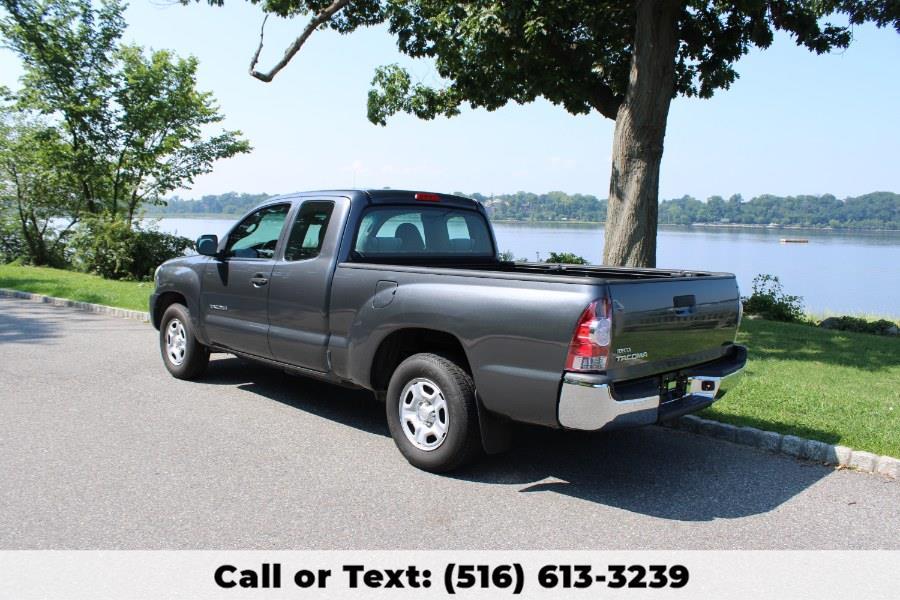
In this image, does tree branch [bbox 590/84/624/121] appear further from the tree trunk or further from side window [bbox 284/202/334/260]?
side window [bbox 284/202/334/260]

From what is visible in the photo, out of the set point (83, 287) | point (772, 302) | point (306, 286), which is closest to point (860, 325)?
point (772, 302)

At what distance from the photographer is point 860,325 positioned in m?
14.1

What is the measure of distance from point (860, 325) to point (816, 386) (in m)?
7.68

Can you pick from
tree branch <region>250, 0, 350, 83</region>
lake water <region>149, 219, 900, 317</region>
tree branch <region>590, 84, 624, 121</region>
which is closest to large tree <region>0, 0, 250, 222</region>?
lake water <region>149, 219, 900, 317</region>

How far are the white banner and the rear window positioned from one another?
2.77m

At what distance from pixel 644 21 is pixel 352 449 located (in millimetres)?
8462

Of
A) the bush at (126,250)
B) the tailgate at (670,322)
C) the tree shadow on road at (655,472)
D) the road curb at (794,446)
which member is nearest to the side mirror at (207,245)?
the tree shadow on road at (655,472)

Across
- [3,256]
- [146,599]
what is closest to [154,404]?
[146,599]

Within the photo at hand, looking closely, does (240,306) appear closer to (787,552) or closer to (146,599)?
(146,599)

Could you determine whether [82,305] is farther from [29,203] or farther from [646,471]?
[29,203]

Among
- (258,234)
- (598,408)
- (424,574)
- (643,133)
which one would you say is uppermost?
(643,133)

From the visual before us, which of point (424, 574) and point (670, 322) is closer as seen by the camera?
point (424, 574)

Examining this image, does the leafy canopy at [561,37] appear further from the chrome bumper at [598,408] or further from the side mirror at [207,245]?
the chrome bumper at [598,408]

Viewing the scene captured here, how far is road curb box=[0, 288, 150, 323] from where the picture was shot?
40.2ft
